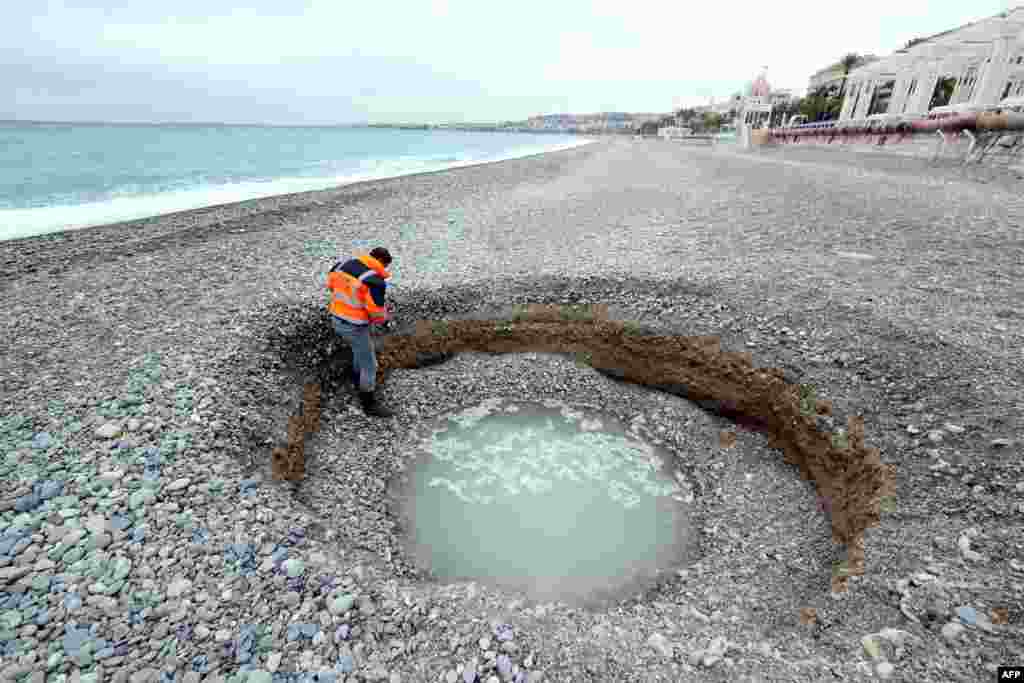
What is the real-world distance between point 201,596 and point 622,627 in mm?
4480

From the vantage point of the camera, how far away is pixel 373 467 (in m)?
8.09

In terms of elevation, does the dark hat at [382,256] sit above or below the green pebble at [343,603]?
above

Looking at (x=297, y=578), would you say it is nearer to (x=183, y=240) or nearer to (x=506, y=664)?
(x=506, y=664)

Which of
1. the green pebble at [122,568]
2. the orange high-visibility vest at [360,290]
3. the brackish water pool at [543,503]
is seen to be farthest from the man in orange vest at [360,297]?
the green pebble at [122,568]

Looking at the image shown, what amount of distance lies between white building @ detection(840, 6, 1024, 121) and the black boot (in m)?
46.7

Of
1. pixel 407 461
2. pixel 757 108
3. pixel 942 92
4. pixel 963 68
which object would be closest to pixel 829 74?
pixel 757 108

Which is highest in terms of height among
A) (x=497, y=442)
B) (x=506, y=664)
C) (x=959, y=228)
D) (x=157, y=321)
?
(x=959, y=228)

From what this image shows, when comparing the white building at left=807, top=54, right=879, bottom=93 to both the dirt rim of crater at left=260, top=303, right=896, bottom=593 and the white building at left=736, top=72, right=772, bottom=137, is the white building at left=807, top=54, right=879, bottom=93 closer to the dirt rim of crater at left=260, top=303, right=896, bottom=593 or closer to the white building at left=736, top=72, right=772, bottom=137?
the white building at left=736, top=72, right=772, bottom=137

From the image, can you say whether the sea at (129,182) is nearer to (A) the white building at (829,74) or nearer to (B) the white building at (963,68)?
(B) the white building at (963,68)

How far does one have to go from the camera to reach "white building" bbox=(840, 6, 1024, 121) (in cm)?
3538

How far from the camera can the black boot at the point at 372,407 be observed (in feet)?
30.5

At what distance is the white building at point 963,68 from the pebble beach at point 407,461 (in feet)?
110

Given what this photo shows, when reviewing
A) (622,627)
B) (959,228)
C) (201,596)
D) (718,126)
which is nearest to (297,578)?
(201,596)

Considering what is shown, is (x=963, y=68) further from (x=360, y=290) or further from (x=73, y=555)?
(x=73, y=555)
